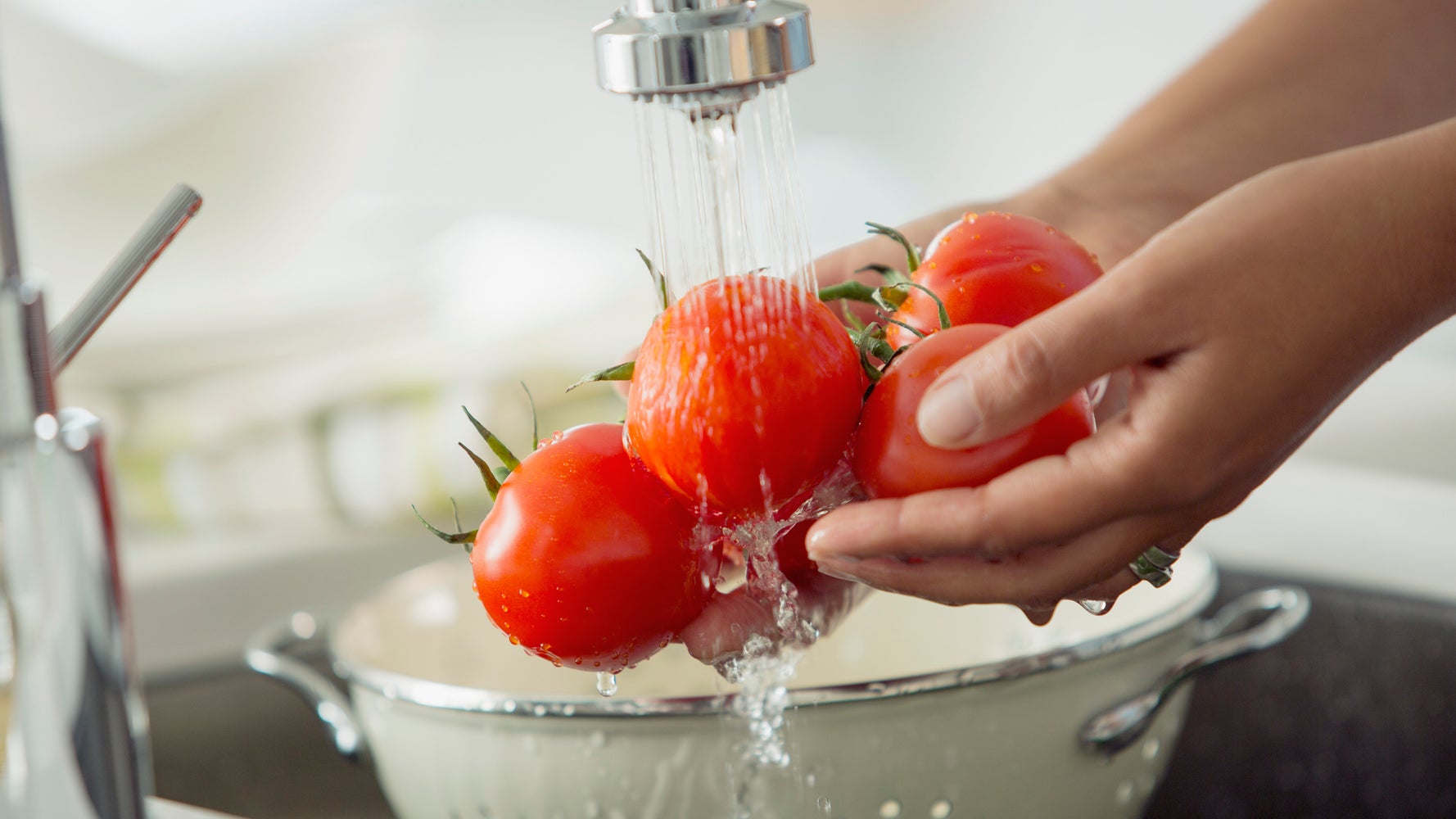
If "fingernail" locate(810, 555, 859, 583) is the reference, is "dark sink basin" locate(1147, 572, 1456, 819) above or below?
below

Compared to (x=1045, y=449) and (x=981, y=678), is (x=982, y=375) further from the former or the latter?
(x=981, y=678)

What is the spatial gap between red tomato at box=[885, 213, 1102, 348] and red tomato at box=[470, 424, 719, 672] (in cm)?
12

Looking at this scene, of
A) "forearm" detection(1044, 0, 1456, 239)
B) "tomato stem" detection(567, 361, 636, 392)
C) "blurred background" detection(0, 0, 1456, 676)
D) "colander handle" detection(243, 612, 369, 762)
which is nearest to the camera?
"tomato stem" detection(567, 361, 636, 392)

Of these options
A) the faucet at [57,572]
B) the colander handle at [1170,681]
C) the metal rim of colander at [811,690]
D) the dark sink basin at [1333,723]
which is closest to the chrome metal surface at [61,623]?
the faucet at [57,572]

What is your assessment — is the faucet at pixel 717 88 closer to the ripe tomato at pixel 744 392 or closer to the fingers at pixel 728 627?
the ripe tomato at pixel 744 392

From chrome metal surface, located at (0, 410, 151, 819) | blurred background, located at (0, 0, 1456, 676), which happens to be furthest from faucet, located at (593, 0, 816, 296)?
blurred background, located at (0, 0, 1456, 676)

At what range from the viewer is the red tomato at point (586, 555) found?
48 cm

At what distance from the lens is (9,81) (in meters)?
1.45

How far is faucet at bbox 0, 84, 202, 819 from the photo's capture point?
46cm

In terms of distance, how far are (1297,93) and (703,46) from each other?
0.52 meters

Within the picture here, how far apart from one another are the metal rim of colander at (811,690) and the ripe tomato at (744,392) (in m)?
0.11

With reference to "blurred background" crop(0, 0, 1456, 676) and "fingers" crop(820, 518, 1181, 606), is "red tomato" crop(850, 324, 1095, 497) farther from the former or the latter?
"blurred background" crop(0, 0, 1456, 676)

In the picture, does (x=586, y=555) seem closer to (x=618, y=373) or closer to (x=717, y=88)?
(x=618, y=373)

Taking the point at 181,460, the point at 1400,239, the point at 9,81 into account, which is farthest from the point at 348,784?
the point at 9,81
